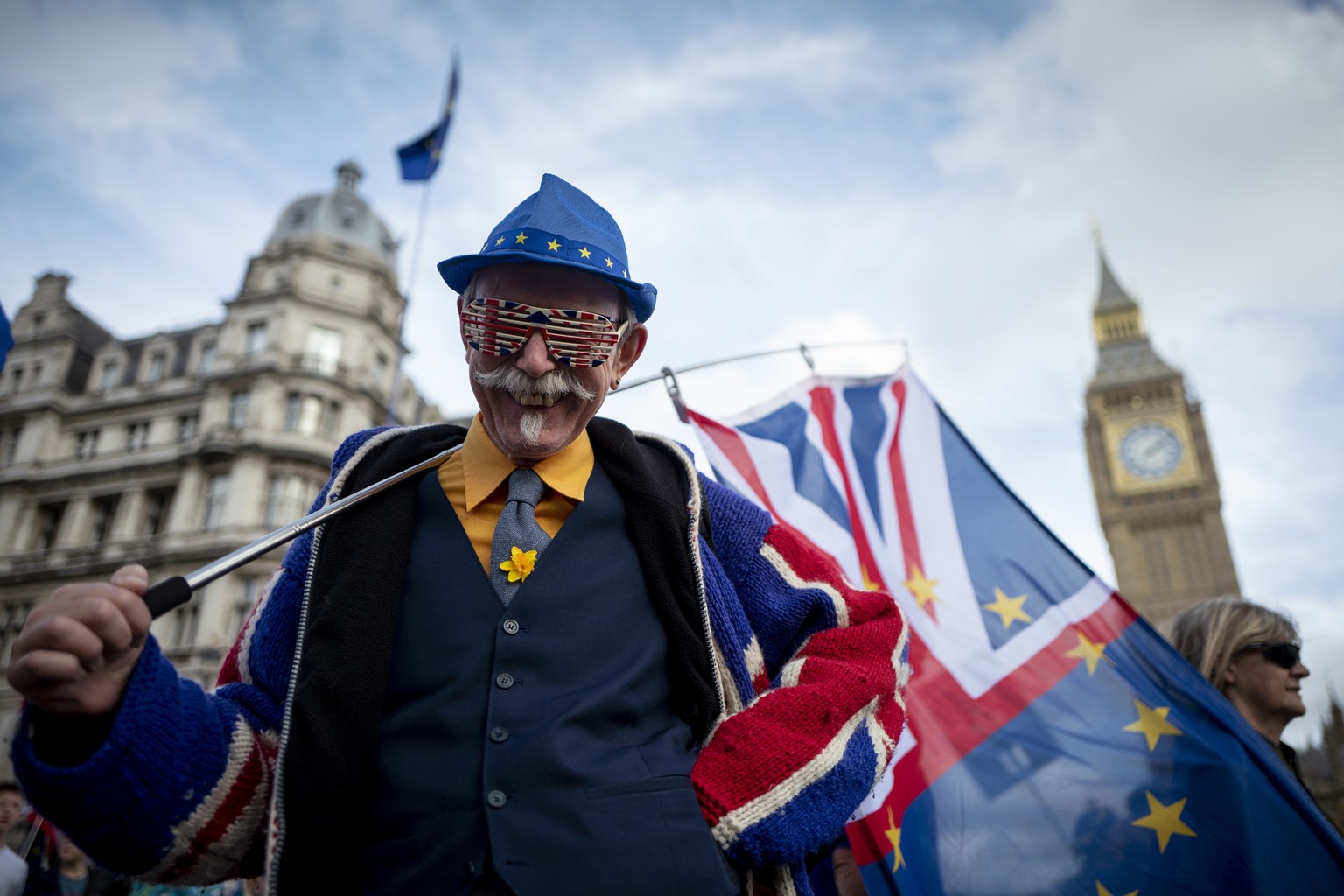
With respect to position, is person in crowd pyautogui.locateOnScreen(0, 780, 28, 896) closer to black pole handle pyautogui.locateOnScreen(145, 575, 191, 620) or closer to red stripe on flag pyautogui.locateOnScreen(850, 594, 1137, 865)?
black pole handle pyautogui.locateOnScreen(145, 575, 191, 620)

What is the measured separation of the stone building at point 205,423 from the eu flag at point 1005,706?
23.1m

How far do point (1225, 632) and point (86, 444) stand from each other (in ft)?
117

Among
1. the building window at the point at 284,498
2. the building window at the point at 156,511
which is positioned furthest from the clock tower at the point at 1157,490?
the building window at the point at 156,511

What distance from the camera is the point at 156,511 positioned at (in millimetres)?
27938

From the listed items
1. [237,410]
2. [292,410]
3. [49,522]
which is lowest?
[49,522]

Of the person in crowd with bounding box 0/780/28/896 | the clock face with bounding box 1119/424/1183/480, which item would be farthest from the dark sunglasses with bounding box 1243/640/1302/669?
the clock face with bounding box 1119/424/1183/480

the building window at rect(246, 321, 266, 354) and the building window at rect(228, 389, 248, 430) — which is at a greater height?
the building window at rect(246, 321, 266, 354)

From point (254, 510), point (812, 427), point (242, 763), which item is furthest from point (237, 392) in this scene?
point (242, 763)

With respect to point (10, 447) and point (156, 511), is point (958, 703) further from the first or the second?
point (10, 447)

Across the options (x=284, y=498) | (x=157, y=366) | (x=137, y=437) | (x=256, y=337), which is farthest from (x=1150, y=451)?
(x=137, y=437)

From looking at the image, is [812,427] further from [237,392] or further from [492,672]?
[237,392]

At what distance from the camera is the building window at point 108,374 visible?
3222cm

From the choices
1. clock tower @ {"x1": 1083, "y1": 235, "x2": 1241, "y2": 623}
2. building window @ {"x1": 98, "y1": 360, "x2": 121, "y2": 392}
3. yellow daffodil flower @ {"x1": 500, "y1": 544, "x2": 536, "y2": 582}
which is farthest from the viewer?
clock tower @ {"x1": 1083, "y1": 235, "x2": 1241, "y2": 623}

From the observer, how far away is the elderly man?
148cm
